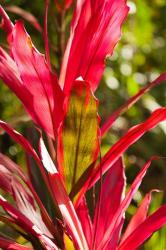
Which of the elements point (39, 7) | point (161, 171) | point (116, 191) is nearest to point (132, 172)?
point (161, 171)

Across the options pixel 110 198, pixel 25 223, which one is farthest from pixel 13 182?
pixel 110 198

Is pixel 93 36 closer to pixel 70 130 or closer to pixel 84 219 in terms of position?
pixel 70 130

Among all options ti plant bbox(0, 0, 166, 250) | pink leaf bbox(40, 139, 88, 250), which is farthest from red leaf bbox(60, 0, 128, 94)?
pink leaf bbox(40, 139, 88, 250)

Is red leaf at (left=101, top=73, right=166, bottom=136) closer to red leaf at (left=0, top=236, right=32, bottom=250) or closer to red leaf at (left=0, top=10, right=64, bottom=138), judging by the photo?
red leaf at (left=0, top=10, right=64, bottom=138)

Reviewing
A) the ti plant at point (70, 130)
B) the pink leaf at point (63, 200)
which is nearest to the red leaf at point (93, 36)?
the ti plant at point (70, 130)

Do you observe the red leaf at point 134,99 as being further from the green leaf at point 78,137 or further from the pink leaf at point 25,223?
the pink leaf at point 25,223

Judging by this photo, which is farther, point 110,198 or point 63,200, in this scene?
point 110,198
